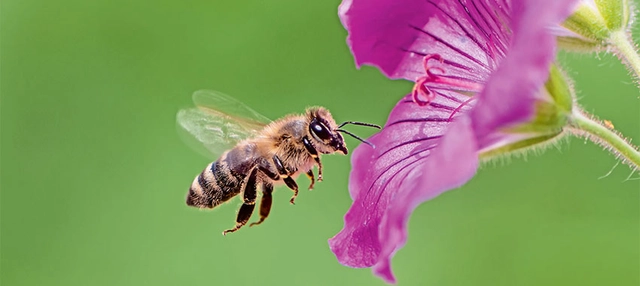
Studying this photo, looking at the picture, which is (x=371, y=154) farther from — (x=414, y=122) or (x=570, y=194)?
(x=570, y=194)

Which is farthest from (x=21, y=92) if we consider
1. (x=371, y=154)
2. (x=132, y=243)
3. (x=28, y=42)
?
(x=371, y=154)

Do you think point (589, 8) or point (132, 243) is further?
point (132, 243)

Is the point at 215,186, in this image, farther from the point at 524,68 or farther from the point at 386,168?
the point at 524,68

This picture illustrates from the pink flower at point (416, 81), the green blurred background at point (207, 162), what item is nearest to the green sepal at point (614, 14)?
the pink flower at point (416, 81)

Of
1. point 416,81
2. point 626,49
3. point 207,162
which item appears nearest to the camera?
point 626,49

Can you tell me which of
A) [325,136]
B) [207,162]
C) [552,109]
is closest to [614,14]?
[552,109]

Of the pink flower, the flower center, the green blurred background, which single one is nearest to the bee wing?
the pink flower
